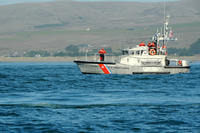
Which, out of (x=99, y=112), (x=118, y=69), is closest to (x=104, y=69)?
(x=118, y=69)

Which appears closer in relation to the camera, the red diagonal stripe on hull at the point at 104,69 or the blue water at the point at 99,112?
the blue water at the point at 99,112

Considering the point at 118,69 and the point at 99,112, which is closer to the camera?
the point at 99,112

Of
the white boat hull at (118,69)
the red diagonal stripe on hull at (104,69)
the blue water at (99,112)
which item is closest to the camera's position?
the blue water at (99,112)

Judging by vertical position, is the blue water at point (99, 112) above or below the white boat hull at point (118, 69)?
below

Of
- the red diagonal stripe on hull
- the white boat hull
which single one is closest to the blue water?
the red diagonal stripe on hull

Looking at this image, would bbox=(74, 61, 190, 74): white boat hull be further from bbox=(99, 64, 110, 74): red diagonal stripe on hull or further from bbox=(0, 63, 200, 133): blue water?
bbox=(0, 63, 200, 133): blue water

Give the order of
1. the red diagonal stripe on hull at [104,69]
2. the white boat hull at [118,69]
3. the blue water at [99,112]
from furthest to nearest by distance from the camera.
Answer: the white boat hull at [118,69] < the red diagonal stripe on hull at [104,69] < the blue water at [99,112]

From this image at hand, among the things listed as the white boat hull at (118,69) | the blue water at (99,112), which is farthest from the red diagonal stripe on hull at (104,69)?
the blue water at (99,112)

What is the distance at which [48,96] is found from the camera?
1303 inches

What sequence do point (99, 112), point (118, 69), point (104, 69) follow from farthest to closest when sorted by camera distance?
point (118, 69) → point (104, 69) → point (99, 112)

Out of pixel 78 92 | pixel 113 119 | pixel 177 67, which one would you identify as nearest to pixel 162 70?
pixel 177 67

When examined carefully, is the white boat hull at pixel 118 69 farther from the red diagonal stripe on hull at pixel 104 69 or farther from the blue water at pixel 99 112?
the blue water at pixel 99 112

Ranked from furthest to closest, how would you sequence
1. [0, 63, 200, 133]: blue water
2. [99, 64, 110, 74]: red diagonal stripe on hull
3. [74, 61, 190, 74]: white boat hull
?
[74, 61, 190, 74]: white boat hull, [99, 64, 110, 74]: red diagonal stripe on hull, [0, 63, 200, 133]: blue water

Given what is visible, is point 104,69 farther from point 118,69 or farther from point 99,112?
point 99,112
